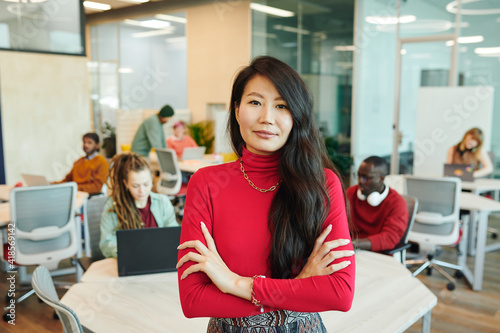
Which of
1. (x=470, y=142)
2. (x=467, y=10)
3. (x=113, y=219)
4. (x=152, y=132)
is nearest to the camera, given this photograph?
(x=113, y=219)

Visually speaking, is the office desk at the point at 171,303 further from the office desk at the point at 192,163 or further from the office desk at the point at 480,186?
the office desk at the point at 192,163

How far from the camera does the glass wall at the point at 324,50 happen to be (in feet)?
25.3

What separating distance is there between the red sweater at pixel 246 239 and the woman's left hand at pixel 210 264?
2cm

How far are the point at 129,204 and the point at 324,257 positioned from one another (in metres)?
1.74

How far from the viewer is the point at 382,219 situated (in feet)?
10.2

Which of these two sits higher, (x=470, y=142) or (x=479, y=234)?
(x=470, y=142)

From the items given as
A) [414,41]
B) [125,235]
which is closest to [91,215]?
[125,235]

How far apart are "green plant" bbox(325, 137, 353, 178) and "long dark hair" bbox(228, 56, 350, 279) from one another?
6.55 metres

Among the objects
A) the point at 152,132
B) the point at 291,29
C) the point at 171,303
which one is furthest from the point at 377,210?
the point at 291,29

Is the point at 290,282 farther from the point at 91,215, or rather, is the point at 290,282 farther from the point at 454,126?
the point at 454,126

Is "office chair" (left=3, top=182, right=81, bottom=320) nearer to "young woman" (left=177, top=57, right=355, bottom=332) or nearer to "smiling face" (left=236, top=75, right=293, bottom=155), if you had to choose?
"young woman" (left=177, top=57, right=355, bottom=332)

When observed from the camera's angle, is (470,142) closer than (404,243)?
No

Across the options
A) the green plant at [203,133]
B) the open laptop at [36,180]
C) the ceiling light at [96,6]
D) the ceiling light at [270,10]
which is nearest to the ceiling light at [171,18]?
the ceiling light at [96,6]

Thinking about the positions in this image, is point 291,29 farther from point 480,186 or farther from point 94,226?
point 94,226
